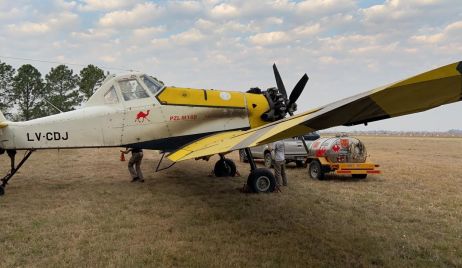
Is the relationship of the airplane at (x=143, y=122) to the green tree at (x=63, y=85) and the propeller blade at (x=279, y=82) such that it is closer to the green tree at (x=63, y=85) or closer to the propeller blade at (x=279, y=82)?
the propeller blade at (x=279, y=82)

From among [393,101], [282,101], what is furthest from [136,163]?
[393,101]

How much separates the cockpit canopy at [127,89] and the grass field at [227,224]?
273 centimetres

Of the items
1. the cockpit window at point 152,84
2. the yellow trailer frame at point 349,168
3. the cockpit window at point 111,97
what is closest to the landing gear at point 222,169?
the yellow trailer frame at point 349,168

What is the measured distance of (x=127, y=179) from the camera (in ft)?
43.9

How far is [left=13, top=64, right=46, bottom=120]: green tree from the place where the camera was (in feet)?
160

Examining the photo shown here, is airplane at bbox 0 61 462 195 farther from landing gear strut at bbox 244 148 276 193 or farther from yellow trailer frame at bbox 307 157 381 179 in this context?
yellow trailer frame at bbox 307 157 381 179

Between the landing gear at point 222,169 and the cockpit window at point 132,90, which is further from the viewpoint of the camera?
the landing gear at point 222,169

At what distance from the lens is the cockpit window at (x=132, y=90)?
11.1 meters

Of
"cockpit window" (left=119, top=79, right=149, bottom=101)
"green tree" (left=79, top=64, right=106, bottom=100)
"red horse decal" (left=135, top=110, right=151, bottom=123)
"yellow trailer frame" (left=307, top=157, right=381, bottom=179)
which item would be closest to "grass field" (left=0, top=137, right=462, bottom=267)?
"yellow trailer frame" (left=307, top=157, right=381, bottom=179)

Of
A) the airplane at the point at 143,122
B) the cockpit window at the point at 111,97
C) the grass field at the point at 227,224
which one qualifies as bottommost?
the grass field at the point at 227,224

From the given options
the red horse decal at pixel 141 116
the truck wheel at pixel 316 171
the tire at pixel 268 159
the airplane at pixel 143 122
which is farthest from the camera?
the tire at pixel 268 159

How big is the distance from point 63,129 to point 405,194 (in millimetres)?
9938

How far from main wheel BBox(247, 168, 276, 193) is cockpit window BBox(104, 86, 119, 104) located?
15.2 ft

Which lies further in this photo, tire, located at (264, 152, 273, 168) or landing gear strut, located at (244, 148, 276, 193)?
tire, located at (264, 152, 273, 168)
